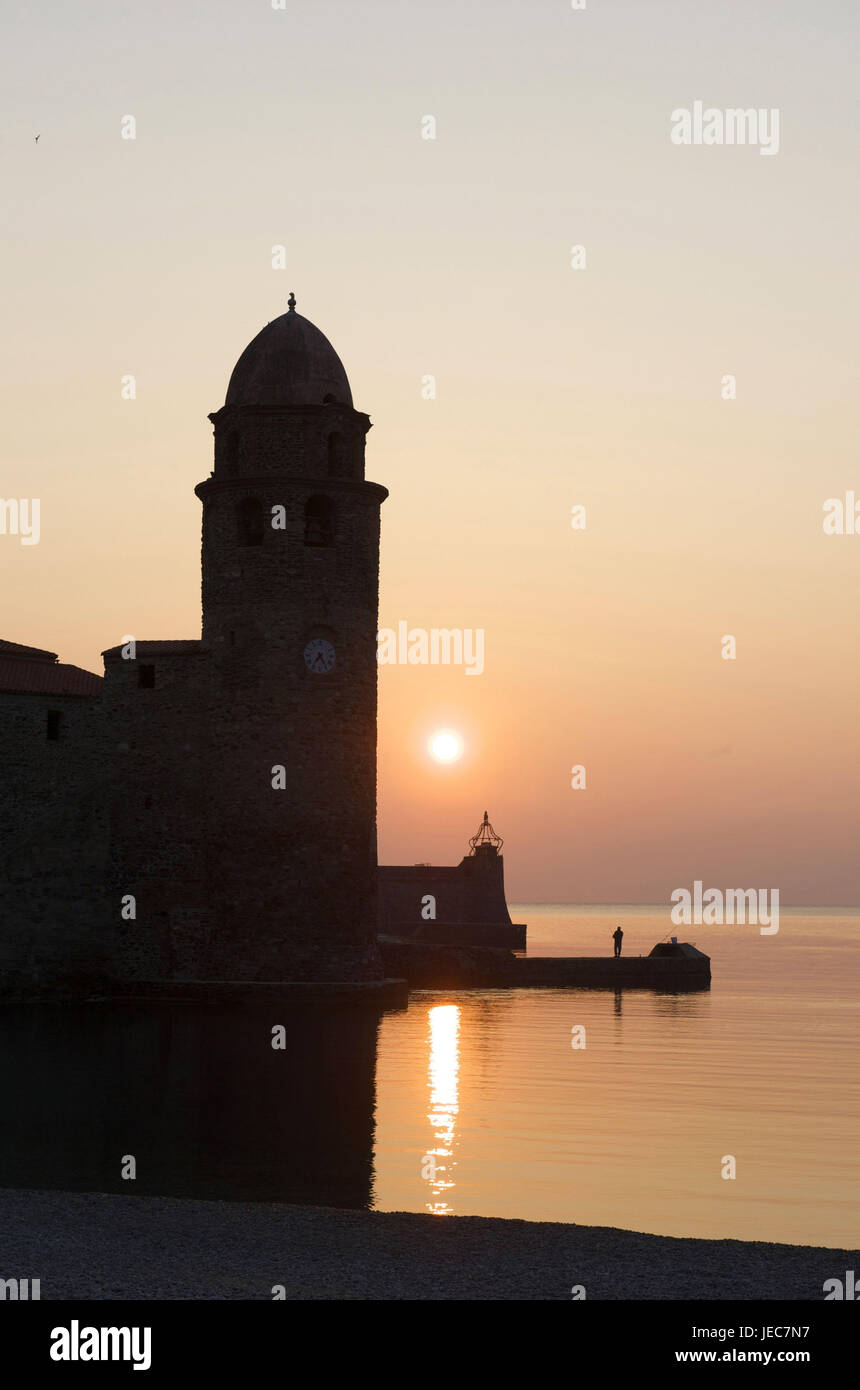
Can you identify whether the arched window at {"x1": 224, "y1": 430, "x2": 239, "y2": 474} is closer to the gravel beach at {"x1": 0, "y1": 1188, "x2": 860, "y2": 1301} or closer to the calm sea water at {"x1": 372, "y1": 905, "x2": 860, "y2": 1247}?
the calm sea water at {"x1": 372, "y1": 905, "x2": 860, "y2": 1247}

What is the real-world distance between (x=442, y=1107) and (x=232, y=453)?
71.9 ft

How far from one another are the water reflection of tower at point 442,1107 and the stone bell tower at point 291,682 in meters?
4.40

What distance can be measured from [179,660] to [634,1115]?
65.3ft

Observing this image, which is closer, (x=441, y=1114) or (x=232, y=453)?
(x=441, y=1114)

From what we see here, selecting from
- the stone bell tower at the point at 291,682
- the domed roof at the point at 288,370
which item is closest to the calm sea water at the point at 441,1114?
the stone bell tower at the point at 291,682

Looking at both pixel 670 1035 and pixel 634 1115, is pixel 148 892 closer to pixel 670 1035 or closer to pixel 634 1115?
pixel 670 1035

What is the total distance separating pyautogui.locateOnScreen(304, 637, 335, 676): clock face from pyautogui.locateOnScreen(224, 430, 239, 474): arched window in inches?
202

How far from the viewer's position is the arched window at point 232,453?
126ft

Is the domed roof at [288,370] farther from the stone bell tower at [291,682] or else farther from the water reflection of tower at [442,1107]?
the water reflection of tower at [442,1107]

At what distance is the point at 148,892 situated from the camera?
37.1 m

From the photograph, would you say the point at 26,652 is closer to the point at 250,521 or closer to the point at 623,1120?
the point at 250,521

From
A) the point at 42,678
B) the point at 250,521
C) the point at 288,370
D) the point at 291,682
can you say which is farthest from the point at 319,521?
the point at 42,678

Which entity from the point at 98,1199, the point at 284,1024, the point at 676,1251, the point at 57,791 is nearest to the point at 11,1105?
the point at 98,1199

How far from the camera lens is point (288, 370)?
38062 millimetres
